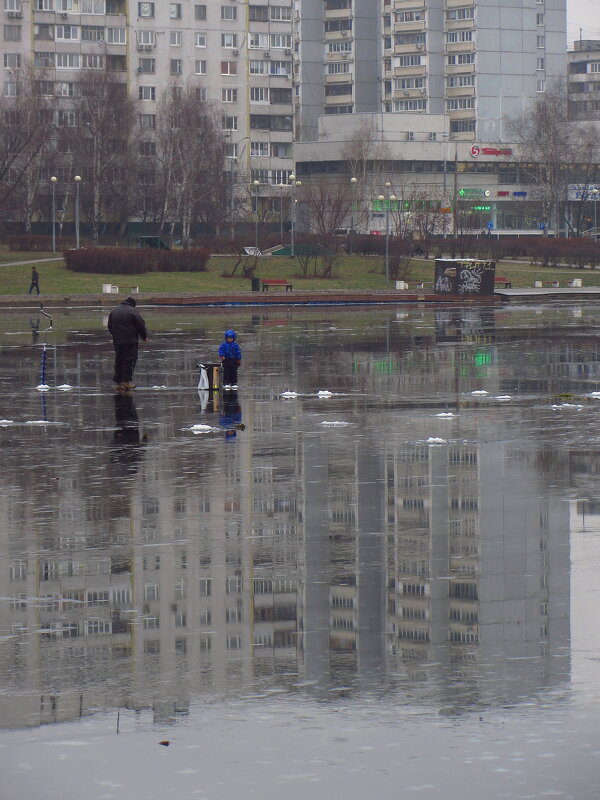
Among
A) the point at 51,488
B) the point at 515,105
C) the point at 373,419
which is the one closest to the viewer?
the point at 51,488

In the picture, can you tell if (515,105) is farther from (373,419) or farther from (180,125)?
(373,419)

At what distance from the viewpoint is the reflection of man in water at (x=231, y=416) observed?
59.6 feet

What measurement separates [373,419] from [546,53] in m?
147

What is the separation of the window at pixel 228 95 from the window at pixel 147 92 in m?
7.21

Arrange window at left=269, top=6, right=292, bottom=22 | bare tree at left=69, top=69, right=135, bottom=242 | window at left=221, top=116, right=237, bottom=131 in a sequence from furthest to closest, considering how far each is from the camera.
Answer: window at left=269, top=6, right=292, bottom=22 < window at left=221, top=116, right=237, bottom=131 < bare tree at left=69, top=69, right=135, bottom=242

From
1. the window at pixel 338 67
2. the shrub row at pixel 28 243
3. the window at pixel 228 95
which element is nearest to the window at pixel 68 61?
the window at pixel 228 95

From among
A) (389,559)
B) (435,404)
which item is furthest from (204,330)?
(389,559)

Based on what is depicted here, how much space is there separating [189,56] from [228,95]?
5.40m

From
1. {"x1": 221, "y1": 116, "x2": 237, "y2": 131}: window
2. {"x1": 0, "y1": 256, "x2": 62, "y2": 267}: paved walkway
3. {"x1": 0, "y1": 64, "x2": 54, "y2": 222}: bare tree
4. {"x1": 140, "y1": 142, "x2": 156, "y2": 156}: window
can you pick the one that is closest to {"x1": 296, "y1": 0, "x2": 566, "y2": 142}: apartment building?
{"x1": 221, "y1": 116, "x2": 237, "y2": 131}: window

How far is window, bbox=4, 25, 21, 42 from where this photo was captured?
12194 cm

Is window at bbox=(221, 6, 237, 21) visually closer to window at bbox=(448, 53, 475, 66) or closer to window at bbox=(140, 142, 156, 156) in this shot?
window at bbox=(140, 142, 156, 156)

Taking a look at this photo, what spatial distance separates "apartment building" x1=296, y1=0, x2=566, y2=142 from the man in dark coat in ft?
441

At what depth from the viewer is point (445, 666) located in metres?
7.49

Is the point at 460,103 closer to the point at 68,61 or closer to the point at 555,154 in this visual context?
the point at 555,154
